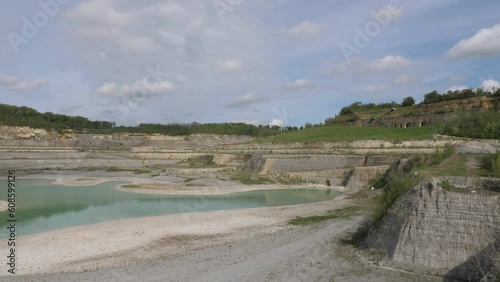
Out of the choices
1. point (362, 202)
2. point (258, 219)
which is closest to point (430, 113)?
point (362, 202)

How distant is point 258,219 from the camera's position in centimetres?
2314

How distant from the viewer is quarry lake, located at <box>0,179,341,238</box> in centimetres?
2386

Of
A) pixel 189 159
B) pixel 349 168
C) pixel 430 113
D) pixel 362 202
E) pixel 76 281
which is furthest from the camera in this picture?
pixel 189 159

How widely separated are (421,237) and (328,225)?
8063 millimetres

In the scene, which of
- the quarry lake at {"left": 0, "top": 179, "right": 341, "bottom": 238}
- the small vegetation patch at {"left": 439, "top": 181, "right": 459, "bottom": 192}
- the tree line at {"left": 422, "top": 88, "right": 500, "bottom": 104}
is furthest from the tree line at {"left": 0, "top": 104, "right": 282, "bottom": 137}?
the small vegetation patch at {"left": 439, "top": 181, "right": 459, "bottom": 192}

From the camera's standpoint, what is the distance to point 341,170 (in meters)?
41.6

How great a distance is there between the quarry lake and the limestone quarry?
6.48 m

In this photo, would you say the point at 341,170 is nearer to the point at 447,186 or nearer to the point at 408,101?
the point at 447,186

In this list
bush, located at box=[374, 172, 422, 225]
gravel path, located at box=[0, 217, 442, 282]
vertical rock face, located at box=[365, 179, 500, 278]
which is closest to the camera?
vertical rock face, located at box=[365, 179, 500, 278]

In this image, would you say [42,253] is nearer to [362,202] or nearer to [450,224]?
[450,224]

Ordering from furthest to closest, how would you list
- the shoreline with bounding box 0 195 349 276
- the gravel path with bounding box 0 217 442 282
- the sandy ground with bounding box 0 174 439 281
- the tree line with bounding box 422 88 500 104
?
the tree line with bounding box 422 88 500 104
the shoreline with bounding box 0 195 349 276
the sandy ground with bounding box 0 174 439 281
the gravel path with bounding box 0 217 442 282

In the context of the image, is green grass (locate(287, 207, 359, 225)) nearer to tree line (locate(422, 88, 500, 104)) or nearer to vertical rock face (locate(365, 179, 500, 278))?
vertical rock face (locate(365, 179, 500, 278))

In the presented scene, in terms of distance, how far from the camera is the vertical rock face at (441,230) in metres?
11.3

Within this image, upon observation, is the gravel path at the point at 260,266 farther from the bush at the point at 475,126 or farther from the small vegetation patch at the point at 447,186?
the bush at the point at 475,126
